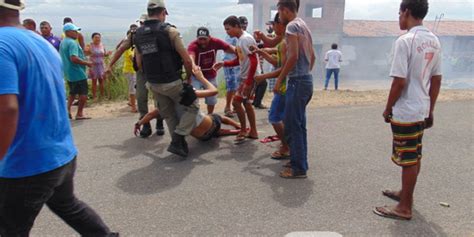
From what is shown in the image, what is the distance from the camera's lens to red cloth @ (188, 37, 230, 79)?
5.64 meters

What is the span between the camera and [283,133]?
460cm

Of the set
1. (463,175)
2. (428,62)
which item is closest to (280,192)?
(428,62)

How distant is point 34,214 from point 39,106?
0.60 meters

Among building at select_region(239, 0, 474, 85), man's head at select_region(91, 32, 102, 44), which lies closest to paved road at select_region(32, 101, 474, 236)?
man's head at select_region(91, 32, 102, 44)

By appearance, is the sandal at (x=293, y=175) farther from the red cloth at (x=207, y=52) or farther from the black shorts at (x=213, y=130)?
the red cloth at (x=207, y=52)

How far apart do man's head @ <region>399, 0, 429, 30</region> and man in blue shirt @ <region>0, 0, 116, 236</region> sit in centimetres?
250

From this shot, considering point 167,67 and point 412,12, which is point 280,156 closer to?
point 167,67

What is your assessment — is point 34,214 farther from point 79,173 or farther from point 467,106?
point 467,106

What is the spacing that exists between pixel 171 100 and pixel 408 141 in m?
2.81

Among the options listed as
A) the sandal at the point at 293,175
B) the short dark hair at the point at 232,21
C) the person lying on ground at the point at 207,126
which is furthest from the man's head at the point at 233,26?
the sandal at the point at 293,175

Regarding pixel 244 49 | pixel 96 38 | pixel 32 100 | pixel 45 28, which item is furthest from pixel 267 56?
pixel 96 38

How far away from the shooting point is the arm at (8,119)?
1702 mm

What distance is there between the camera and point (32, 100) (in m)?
1.86

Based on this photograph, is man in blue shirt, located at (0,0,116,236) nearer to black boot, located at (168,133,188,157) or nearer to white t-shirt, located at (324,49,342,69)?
black boot, located at (168,133,188,157)
